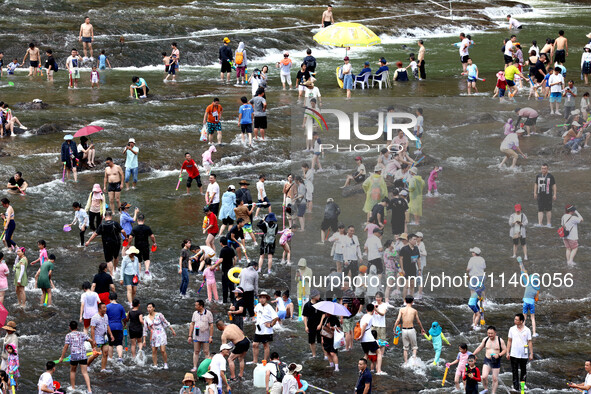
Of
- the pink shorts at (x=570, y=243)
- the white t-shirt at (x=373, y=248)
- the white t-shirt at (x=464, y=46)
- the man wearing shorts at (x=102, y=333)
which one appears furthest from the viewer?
the white t-shirt at (x=464, y=46)

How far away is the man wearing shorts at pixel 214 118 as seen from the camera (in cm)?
3164

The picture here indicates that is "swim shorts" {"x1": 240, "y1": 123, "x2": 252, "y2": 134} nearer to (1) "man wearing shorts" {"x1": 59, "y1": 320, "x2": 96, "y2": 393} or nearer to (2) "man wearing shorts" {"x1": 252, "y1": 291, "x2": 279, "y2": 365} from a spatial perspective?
(2) "man wearing shorts" {"x1": 252, "y1": 291, "x2": 279, "y2": 365}

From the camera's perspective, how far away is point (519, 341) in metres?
18.8

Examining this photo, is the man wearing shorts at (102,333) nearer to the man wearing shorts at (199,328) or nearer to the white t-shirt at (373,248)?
the man wearing shorts at (199,328)

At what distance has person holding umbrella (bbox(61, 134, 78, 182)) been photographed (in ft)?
95.7

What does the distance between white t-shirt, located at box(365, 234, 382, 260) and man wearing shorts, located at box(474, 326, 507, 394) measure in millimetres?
4427

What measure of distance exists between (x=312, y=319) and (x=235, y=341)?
1917 millimetres

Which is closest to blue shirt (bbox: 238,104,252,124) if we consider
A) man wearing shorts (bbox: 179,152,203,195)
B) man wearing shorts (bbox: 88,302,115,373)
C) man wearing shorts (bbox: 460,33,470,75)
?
man wearing shorts (bbox: 179,152,203,195)

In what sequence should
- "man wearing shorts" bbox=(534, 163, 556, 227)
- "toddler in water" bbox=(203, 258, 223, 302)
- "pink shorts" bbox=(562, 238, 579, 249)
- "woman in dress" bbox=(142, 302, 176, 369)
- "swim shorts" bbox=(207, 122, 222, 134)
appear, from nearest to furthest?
1. "woman in dress" bbox=(142, 302, 176, 369)
2. "toddler in water" bbox=(203, 258, 223, 302)
3. "pink shorts" bbox=(562, 238, 579, 249)
4. "man wearing shorts" bbox=(534, 163, 556, 227)
5. "swim shorts" bbox=(207, 122, 222, 134)

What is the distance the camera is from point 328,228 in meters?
24.9

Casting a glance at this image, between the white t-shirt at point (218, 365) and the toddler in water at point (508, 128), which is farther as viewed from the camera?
the toddler in water at point (508, 128)

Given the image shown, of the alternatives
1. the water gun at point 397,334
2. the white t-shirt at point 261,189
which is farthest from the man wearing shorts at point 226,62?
the water gun at point 397,334

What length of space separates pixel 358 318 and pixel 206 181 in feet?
33.3

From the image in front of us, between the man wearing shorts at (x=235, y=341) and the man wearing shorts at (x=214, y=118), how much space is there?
14.0 meters
